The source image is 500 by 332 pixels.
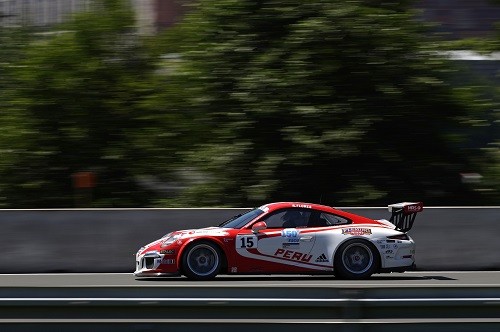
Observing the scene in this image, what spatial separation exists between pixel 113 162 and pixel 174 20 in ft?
14.3

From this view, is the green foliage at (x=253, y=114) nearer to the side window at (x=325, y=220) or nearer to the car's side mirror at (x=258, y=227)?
the side window at (x=325, y=220)

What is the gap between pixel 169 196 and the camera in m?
21.2

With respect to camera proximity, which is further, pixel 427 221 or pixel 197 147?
pixel 197 147

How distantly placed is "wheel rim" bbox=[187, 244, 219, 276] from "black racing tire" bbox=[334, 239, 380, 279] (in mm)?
1734

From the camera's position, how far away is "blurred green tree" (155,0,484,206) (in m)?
20.1

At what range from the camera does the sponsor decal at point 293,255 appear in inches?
527

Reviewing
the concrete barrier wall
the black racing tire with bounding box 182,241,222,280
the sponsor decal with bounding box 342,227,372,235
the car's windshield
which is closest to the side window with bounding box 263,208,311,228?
the car's windshield

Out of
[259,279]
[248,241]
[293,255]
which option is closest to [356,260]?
[293,255]
